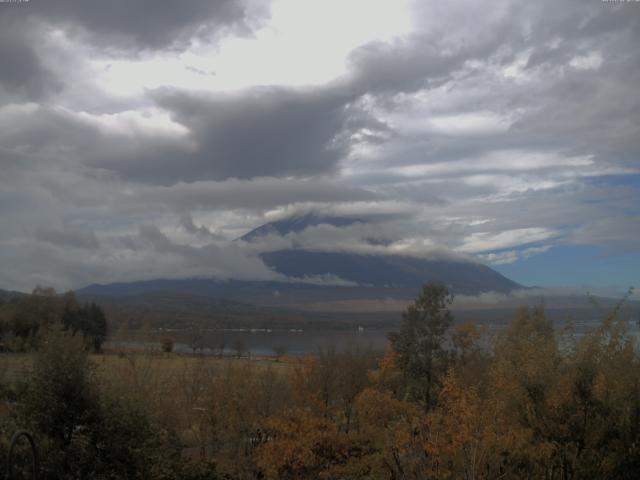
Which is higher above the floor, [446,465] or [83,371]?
[83,371]

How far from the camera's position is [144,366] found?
90.7ft

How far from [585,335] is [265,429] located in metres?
12.7

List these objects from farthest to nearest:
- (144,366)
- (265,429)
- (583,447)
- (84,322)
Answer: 1. (84,322)
2. (144,366)
3. (265,429)
4. (583,447)

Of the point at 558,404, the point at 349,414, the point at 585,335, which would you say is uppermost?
the point at 585,335

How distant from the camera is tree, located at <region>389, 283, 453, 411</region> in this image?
34.5 m

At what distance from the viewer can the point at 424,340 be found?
3600 cm

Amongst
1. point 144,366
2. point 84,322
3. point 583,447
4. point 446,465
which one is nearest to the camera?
point 583,447

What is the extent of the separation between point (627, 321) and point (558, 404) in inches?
121

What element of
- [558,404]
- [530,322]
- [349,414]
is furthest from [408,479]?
[530,322]

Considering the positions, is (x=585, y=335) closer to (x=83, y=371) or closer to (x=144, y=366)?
(x=83, y=371)

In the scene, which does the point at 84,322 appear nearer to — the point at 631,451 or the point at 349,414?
the point at 349,414

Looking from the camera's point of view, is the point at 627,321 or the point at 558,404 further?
the point at 627,321

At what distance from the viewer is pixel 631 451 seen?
12352 millimetres

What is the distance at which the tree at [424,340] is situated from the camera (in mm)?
34469
